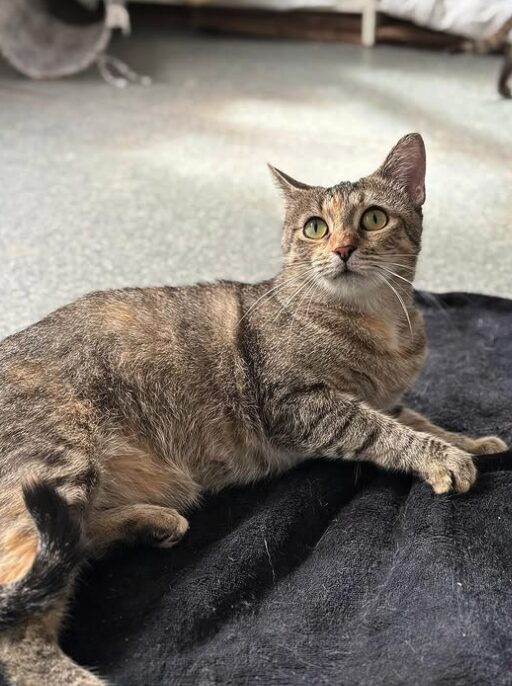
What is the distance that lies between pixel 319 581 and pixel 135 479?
1.17 ft

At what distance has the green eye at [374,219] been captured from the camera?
141 cm

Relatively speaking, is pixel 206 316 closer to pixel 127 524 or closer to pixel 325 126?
pixel 127 524

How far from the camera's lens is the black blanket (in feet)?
3.34

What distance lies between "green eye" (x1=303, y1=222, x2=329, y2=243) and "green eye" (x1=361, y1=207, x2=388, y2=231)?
75mm

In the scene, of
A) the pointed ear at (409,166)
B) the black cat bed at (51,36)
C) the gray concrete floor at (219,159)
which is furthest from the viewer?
the black cat bed at (51,36)

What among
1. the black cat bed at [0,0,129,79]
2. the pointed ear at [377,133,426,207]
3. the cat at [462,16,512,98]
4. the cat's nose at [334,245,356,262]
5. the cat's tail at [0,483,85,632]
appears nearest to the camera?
the cat's tail at [0,483,85,632]

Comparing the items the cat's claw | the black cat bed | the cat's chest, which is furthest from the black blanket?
the black cat bed

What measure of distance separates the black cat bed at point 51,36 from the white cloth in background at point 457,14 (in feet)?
4.85

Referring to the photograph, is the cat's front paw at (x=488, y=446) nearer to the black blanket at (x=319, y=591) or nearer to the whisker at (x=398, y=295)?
the black blanket at (x=319, y=591)

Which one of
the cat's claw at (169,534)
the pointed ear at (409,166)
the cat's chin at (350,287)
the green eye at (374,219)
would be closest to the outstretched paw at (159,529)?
the cat's claw at (169,534)

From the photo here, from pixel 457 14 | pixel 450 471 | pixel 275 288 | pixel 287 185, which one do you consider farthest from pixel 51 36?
pixel 450 471

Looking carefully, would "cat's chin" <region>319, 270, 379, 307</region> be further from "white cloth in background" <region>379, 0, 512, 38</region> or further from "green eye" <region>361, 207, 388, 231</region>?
"white cloth in background" <region>379, 0, 512, 38</region>

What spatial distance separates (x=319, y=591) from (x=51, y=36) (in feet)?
11.6

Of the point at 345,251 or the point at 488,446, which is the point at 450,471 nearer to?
the point at 488,446
